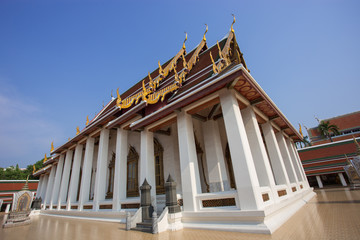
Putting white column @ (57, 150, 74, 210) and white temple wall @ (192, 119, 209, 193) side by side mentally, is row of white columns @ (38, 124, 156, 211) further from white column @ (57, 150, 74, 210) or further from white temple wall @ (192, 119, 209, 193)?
white temple wall @ (192, 119, 209, 193)

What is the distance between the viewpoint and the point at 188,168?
559cm

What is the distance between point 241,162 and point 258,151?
1.46 meters

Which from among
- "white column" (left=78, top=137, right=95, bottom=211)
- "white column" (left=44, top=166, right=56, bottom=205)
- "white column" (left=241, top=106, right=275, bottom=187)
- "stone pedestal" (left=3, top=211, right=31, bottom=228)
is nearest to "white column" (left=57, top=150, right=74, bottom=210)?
"stone pedestal" (left=3, top=211, right=31, bottom=228)

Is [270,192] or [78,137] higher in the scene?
[78,137]

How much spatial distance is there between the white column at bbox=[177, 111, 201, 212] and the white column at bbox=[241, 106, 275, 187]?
1901mm

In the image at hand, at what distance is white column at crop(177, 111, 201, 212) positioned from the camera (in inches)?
211

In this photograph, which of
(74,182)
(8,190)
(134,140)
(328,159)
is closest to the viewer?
(134,140)

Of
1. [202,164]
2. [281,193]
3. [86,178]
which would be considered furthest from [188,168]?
[86,178]

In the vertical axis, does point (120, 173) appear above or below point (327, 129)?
below

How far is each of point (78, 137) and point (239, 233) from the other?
10.4m

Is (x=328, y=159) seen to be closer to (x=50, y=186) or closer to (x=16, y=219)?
(x=16, y=219)

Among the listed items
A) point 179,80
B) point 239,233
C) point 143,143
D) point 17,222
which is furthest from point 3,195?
point 239,233

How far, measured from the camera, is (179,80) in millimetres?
7562

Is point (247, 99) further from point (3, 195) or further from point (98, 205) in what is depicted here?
point (3, 195)
